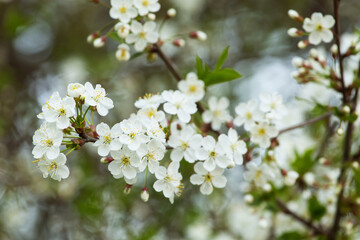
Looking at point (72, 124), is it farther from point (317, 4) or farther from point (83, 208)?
point (317, 4)

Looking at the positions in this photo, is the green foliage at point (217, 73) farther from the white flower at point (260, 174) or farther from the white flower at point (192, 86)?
the white flower at point (260, 174)

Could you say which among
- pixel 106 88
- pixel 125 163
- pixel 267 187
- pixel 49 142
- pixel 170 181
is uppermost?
pixel 49 142

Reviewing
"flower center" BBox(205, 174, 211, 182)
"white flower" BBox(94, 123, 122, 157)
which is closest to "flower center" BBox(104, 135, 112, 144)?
"white flower" BBox(94, 123, 122, 157)

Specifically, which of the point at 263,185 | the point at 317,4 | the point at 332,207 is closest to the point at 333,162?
→ the point at 332,207

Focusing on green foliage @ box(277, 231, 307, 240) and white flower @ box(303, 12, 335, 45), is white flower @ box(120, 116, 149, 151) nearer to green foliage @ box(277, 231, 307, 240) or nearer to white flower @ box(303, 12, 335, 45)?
white flower @ box(303, 12, 335, 45)

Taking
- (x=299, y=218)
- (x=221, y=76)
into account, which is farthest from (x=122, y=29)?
(x=299, y=218)

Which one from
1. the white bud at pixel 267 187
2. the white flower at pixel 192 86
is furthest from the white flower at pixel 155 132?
the white bud at pixel 267 187

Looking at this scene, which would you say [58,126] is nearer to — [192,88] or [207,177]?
[207,177]
